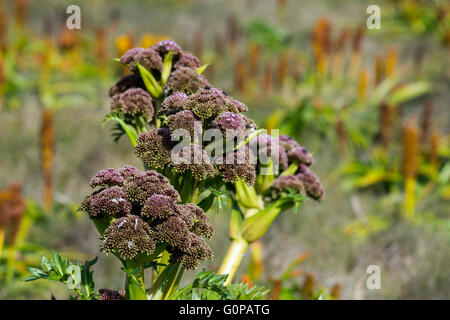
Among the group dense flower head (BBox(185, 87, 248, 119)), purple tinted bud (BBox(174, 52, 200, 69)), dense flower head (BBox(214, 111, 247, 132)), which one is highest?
purple tinted bud (BBox(174, 52, 200, 69))

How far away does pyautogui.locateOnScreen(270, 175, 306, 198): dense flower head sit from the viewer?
233 centimetres

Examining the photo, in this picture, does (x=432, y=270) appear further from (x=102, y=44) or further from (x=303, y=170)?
(x=102, y=44)

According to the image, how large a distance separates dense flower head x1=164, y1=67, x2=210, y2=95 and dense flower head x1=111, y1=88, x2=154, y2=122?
138 millimetres

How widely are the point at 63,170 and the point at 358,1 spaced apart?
1197cm

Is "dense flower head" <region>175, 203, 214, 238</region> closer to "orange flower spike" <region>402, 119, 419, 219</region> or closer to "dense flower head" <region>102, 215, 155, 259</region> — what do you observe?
"dense flower head" <region>102, 215, 155, 259</region>

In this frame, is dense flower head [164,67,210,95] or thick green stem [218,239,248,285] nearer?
dense flower head [164,67,210,95]

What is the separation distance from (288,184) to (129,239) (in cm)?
91

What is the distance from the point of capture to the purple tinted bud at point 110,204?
1.71 metres

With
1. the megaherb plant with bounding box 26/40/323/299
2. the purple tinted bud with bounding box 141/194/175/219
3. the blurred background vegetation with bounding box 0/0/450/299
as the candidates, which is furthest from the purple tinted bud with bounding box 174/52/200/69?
the blurred background vegetation with bounding box 0/0/450/299

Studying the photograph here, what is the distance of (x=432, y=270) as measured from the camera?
192 inches

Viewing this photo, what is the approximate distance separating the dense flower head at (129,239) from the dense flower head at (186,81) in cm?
65

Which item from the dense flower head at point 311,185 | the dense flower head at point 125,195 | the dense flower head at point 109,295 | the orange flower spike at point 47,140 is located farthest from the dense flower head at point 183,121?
the orange flower spike at point 47,140

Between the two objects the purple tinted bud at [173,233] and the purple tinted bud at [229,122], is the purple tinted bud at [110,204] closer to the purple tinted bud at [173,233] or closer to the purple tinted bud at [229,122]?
the purple tinted bud at [173,233]
